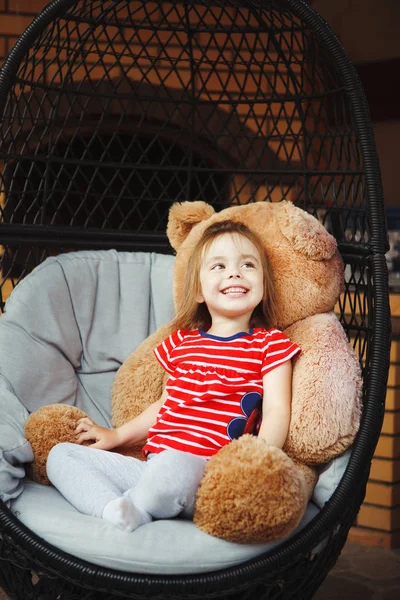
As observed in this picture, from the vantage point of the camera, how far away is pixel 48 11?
1.52 meters

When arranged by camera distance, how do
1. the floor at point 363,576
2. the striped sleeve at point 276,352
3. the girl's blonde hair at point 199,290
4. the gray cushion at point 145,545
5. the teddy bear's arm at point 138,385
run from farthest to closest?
the floor at point 363,576
the teddy bear's arm at point 138,385
the girl's blonde hair at point 199,290
the striped sleeve at point 276,352
the gray cushion at point 145,545

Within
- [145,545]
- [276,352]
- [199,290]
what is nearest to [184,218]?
[199,290]

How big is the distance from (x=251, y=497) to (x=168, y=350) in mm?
522

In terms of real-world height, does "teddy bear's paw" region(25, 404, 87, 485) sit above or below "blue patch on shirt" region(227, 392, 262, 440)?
below

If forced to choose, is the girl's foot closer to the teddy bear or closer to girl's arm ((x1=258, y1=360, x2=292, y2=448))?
the teddy bear

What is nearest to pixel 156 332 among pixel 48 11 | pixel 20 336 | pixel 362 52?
pixel 20 336

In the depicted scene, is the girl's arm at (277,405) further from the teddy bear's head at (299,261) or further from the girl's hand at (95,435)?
the girl's hand at (95,435)

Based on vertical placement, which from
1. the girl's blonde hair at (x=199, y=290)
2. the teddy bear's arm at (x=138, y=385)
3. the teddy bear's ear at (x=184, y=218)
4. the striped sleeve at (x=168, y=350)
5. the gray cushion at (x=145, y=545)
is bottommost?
the gray cushion at (x=145, y=545)

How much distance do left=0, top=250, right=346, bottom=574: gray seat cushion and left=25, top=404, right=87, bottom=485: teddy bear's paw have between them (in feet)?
0.08

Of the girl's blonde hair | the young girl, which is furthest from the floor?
the girl's blonde hair

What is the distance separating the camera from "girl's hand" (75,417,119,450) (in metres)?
1.52

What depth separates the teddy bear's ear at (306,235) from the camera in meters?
1.54

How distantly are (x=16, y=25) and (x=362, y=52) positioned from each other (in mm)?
1536

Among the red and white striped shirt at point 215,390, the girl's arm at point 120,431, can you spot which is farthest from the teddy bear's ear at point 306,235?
the girl's arm at point 120,431
